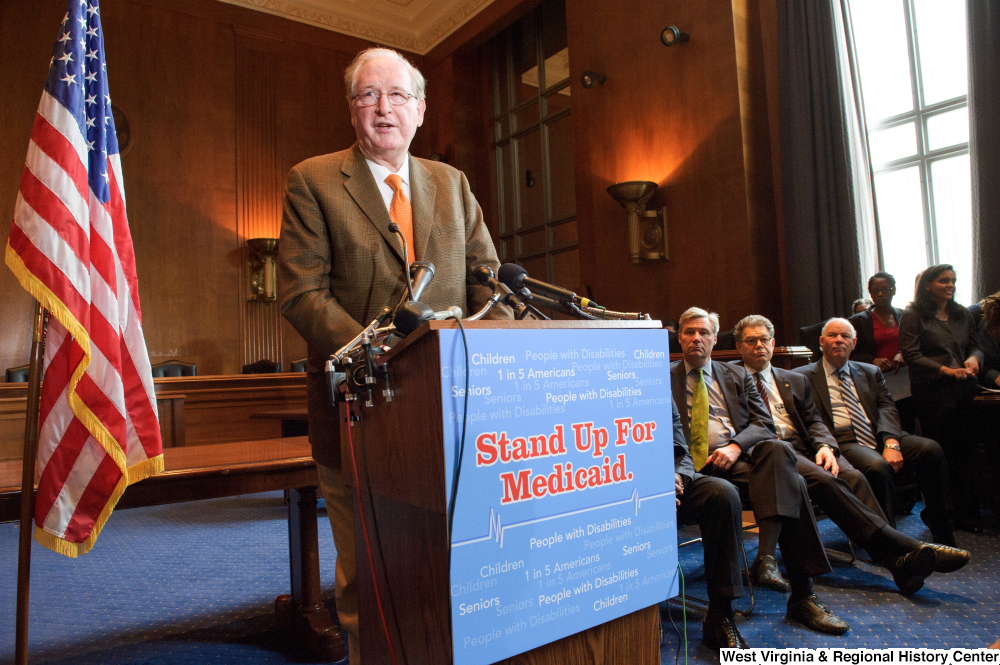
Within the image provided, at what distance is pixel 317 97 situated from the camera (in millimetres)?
8867

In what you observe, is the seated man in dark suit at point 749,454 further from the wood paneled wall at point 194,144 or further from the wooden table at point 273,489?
the wood paneled wall at point 194,144

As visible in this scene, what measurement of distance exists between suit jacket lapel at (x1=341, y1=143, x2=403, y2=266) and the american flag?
0.91 m

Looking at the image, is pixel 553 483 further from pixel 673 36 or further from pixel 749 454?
pixel 673 36

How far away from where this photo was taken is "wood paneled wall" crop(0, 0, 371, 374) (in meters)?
7.04

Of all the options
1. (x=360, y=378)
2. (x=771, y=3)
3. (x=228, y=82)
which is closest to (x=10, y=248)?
(x=360, y=378)

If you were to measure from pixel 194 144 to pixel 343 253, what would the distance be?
7.41 metres

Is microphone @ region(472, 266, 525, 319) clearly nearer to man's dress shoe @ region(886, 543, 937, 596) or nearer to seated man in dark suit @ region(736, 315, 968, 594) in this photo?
seated man in dark suit @ region(736, 315, 968, 594)

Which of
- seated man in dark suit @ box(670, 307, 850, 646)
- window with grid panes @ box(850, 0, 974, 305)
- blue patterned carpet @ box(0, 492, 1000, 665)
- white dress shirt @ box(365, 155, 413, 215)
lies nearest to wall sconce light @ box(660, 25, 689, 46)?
window with grid panes @ box(850, 0, 974, 305)

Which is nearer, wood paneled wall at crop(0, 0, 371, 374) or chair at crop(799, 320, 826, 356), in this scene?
chair at crop(799, 320, 826, 356)

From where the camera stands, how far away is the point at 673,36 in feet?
19.6

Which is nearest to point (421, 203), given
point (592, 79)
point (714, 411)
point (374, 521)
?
point (374, 521)

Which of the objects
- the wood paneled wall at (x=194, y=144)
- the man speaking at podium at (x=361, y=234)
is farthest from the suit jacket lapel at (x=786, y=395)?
the wood paneled wall at (x=194, y=144)

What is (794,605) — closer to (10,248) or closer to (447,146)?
(10,248)

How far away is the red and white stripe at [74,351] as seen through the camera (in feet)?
6.09
